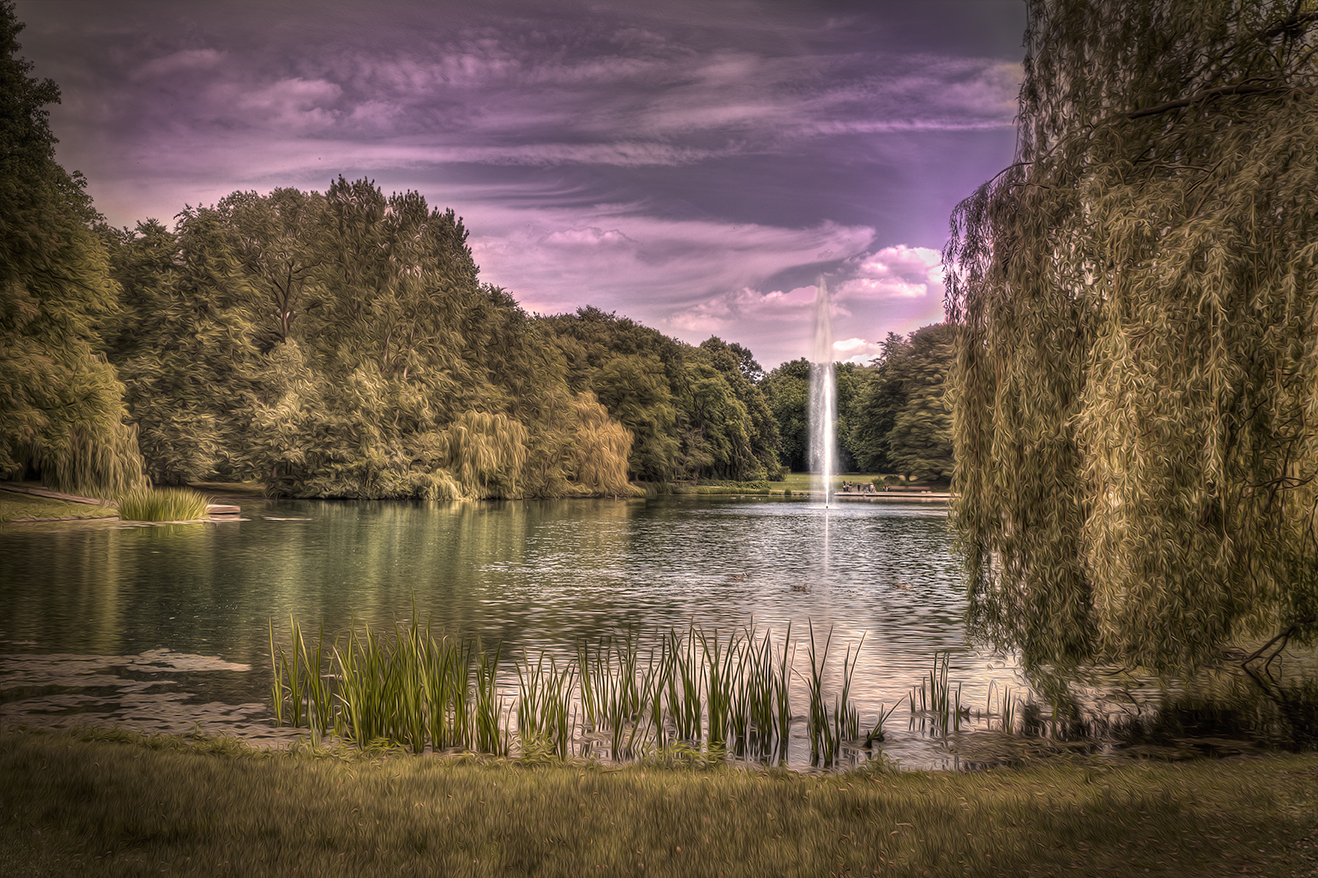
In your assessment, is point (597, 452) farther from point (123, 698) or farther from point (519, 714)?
point (519, 714)

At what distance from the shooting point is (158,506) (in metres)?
32.6

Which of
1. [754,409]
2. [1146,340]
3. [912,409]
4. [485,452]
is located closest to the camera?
[1146,340]

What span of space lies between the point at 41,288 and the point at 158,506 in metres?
8.47

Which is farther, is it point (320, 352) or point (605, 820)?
point (320, 352)

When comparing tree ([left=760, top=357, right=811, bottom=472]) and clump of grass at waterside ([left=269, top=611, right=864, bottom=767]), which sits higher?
tree ([left=760, top=357, right=811, bottom=472])

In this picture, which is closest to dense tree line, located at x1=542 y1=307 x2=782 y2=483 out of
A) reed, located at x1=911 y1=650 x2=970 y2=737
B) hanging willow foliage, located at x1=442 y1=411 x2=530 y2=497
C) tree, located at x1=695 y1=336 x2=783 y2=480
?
tree, located at x1=695 y1=336 x2=783 y2=480

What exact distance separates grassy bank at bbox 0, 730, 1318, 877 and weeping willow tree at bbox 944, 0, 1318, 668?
1.83m

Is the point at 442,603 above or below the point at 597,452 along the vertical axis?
below

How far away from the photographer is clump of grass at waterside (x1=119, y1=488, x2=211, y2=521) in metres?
32.3

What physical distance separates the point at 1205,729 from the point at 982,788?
13.3ft

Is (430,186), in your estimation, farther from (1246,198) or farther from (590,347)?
(1246,198)

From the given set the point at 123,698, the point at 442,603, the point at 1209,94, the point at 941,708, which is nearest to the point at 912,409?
the point at 442,603

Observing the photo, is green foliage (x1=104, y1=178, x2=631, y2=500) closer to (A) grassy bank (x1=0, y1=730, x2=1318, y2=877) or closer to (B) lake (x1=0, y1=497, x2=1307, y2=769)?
(B) lake (x1=0, y1=497, x2=1307, y2=769)

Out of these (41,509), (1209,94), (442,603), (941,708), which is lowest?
(442,603)
